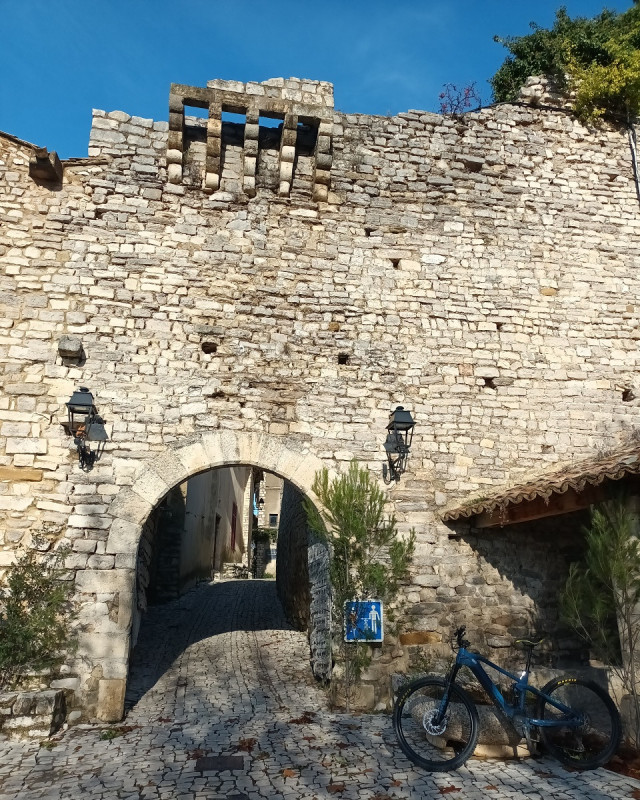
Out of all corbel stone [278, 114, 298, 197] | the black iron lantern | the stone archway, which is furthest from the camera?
corbel stone [278, 114, 298, 197]

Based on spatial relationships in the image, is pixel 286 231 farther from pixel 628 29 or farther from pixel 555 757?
pixel 628 29

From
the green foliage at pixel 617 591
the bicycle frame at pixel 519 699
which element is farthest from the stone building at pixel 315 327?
the bicycle frame at pixel 519 699

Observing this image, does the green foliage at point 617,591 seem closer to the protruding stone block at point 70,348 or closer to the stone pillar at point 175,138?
the protruding stone block at point 70,348

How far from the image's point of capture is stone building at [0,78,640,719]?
5527 millimetres

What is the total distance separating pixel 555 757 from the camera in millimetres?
4027

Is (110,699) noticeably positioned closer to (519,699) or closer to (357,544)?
(357,544)

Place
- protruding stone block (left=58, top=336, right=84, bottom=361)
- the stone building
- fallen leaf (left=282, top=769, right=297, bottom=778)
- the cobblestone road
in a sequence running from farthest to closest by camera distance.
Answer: protruding stone block (left=58, top=336, right=84, bottom=361) → the stone building → fallen leaf (left=282, top=769, right=297, bottom=778) → the cobblestone road

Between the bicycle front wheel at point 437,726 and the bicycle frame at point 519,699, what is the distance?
9 centimetres

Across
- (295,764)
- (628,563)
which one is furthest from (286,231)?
(295,764)

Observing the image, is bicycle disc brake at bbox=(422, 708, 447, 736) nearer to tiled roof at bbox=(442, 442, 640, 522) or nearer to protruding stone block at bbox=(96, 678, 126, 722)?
tiled roof at bbox=(442, 442, 640, 522)

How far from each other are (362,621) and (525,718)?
5.74 ft

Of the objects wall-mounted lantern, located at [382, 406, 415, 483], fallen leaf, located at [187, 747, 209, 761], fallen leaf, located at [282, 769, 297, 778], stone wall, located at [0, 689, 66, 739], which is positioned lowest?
fallen leaf, located at [282, 769, 297, 778]

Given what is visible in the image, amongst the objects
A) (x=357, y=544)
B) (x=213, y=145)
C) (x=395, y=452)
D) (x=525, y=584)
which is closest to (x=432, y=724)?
(x=357, y=544)

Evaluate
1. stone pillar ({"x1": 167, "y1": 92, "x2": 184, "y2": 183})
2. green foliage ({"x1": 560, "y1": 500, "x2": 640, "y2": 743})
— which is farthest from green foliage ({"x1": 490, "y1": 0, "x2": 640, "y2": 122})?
green foliage ({"x1": 560, "y1": 500, "x2": 640, "y2": 743})
